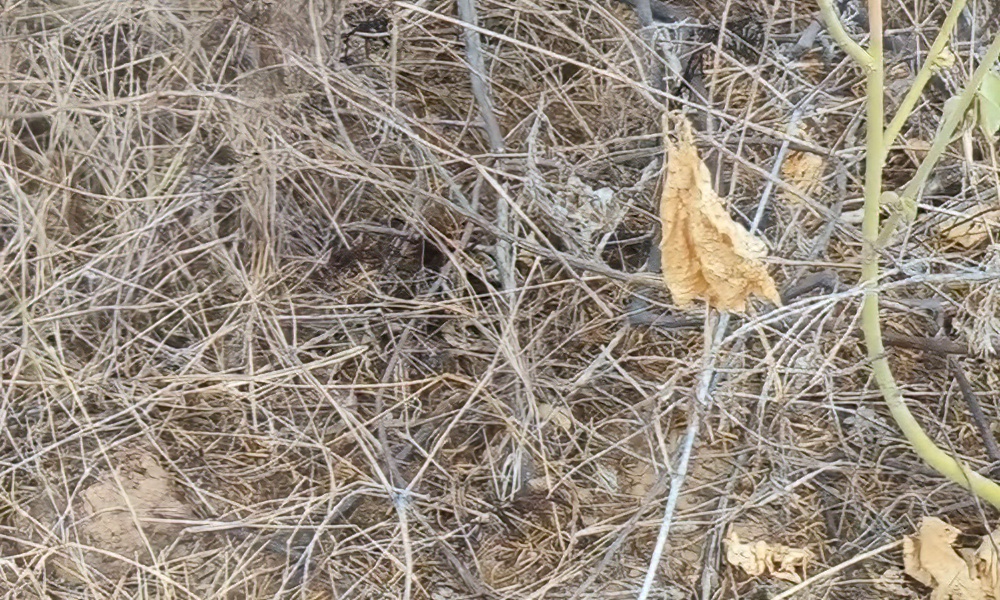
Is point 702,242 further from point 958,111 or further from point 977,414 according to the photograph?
point 977,414

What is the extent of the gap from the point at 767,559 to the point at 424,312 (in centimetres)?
82

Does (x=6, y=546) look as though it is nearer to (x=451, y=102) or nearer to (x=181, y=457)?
(x=181, y=457)

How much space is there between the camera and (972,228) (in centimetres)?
161

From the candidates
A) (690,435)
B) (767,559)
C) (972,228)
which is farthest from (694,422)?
(972,228)

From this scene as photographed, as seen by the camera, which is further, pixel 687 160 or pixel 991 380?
pixel 991 380

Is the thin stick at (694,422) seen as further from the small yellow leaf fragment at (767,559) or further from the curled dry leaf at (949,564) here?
the curled dry leaf at (949,564)

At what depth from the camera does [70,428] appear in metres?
1.68

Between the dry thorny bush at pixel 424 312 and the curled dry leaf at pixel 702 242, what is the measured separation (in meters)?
0.25

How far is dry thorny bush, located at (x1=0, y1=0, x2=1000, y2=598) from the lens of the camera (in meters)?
1.57

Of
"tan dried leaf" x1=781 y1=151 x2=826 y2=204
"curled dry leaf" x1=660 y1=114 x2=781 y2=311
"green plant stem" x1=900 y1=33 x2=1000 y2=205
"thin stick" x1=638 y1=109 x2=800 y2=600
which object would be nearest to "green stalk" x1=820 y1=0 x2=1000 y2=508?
"green plant stem" x1=900 y1=33 x2=1000 y2=205

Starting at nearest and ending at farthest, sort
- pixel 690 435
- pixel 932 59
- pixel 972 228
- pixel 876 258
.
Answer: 1. pixel 932 59
2. pixel 876 258
3. pixel 690 435
4. pixel 972 228

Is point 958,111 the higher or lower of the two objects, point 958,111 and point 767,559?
the higher

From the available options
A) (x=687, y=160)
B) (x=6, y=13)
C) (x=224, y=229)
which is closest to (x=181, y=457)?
(x=224, y=229)

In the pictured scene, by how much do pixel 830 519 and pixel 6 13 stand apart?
203 centimetres
